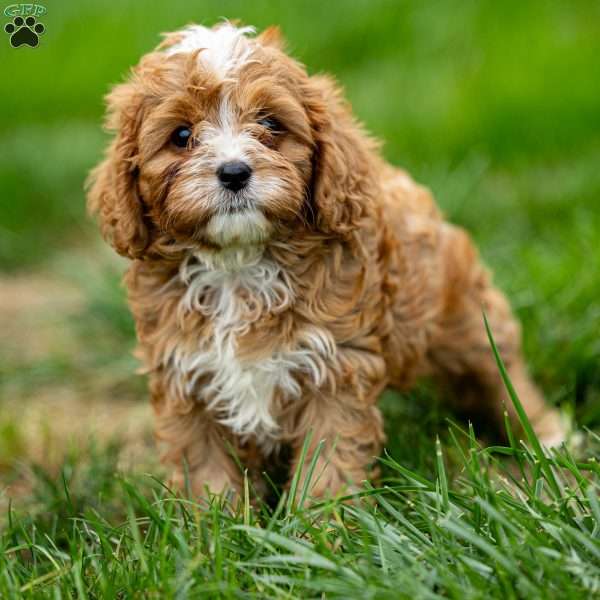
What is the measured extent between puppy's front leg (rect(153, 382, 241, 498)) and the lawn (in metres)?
0.19

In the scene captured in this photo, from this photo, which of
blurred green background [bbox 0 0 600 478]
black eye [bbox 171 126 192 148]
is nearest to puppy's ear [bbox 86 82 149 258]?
black eye [bbox 171 126 192 148]

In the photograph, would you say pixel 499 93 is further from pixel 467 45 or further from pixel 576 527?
pixel 576 527

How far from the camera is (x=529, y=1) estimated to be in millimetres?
11094

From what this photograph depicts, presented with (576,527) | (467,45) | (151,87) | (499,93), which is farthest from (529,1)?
A: (576,527)

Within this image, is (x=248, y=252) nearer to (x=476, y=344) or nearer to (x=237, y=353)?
(x=237, y=353)

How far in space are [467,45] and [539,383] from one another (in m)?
5.24

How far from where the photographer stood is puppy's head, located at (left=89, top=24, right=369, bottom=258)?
4227 mm

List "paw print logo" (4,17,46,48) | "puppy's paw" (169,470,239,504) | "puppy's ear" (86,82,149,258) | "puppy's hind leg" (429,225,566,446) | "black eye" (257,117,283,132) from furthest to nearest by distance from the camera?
1. "puppy's hind leg" (429,225,566,446)
2. "paw print logo" (4,17,46,48)
3. "puppy's paw" (169,470,239,504)
4. "puppy's ear" (86,82,149,258)
5. "black eye" (257,117,283,132)

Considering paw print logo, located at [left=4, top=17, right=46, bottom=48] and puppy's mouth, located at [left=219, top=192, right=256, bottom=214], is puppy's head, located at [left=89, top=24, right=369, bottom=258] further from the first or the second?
paw print logo, located at [left=4, top=17, right=46, bottom=48]

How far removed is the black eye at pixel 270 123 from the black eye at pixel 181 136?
1.00 feet

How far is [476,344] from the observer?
583 centimetres

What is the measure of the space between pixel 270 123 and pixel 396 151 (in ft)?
15.7

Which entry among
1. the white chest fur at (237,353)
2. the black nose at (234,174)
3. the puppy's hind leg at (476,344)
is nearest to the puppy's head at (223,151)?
the black nose at (234,174)

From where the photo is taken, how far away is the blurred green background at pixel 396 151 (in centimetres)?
674
